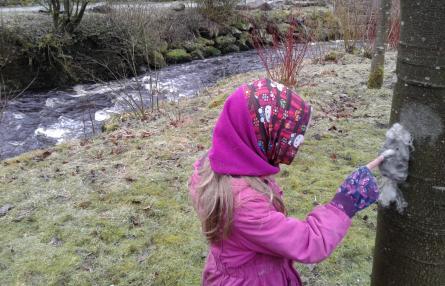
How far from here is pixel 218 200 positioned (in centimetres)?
163

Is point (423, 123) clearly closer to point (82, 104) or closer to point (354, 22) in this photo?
point (82, 104)

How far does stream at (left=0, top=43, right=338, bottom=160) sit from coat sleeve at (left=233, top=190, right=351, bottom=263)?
5874 mm

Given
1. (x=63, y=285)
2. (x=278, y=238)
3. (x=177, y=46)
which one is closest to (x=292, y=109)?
(x=278, y=238)

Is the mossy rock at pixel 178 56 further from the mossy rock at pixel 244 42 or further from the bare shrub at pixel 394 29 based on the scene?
the bare shrub at pixel 394 29

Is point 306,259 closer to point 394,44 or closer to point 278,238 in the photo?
point 278,238

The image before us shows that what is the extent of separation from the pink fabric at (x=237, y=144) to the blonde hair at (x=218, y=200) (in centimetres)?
4

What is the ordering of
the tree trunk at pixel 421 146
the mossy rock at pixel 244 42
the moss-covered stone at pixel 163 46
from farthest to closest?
the mossy rock at pixel 244 42
the moss-covered stone at pixel 163 46
the tree trunk at pixel 421 146

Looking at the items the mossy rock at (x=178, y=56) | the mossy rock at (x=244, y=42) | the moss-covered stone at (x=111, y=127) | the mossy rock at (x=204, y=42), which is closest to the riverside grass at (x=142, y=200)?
the moss-covered stone at (x=111, y=127)

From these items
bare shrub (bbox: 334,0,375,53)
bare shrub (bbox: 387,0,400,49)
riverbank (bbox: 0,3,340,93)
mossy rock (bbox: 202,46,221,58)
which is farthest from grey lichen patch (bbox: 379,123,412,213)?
mossy rock (bbox: 202,46,221,58)

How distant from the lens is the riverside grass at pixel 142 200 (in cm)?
306

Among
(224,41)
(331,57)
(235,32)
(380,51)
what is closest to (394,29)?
(331,57)

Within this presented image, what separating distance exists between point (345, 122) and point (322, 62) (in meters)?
4.67

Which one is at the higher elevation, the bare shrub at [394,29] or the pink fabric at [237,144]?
the pink fabric at [237,144]

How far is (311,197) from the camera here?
3.78m
